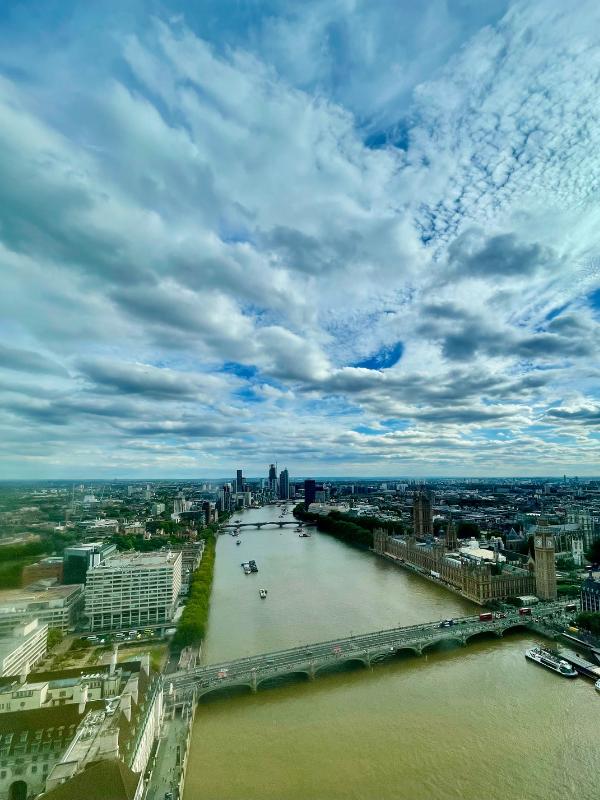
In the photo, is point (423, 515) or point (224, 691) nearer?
point (224, 691)

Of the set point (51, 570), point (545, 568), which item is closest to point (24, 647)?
point (51, 570)

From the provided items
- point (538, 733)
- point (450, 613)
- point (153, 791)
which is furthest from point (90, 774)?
point (450, 613)

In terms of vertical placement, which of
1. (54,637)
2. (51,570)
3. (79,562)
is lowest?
(54,637)

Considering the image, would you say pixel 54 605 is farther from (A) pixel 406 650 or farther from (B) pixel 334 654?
(A) pixel 406 650

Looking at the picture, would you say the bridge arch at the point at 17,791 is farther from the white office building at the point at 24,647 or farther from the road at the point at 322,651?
the road at the point at 322,651

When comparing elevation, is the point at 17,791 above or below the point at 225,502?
below

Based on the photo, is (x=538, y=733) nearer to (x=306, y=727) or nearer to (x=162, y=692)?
(x=306, y=727)

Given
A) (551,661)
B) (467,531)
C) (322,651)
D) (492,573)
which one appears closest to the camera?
(551,661)
